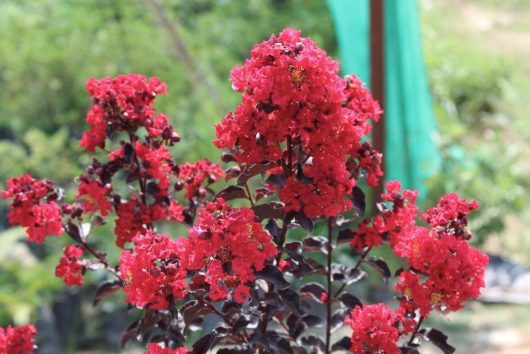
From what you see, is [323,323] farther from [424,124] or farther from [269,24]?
[269,24]

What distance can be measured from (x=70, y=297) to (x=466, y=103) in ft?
10.8

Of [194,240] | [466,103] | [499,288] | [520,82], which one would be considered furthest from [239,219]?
[520,82]

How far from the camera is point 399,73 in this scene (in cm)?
441

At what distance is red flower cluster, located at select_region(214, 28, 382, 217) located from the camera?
1396 mm

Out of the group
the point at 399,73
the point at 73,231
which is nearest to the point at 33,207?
the point at 73,231

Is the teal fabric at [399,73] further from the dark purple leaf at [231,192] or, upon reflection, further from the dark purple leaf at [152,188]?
the dark purple leaf at [231,192]

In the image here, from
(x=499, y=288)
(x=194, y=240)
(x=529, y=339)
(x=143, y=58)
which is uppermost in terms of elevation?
(x=143, y=58)

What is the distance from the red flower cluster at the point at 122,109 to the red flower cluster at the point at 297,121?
→ 21 cm

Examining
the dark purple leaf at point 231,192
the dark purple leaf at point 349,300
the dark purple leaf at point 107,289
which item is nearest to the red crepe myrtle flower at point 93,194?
the dark purple leaf at point 107,289

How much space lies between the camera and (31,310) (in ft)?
12.2

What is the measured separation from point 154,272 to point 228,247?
0.12 m

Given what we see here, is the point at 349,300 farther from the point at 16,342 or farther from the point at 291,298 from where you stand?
the point at 16,342

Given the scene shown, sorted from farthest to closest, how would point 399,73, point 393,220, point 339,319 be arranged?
point 399,73 < point 339,319 < point 393,220

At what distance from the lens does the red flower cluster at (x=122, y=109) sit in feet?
5.52
